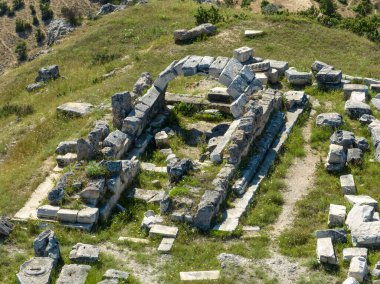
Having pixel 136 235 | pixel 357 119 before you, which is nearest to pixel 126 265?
pixel 136 235

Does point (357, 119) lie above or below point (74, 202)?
below

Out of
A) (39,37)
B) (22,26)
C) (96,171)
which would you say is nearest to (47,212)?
(96,171)

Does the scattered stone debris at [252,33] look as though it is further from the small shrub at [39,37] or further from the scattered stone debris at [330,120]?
the small shrub at [39,37]

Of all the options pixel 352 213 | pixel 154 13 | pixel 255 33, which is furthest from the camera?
pixel 154 13

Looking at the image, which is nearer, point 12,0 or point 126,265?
point 126,265

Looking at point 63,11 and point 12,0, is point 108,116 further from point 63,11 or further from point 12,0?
point 12,0

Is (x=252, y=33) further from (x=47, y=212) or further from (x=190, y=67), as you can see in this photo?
(x=47, y=212)

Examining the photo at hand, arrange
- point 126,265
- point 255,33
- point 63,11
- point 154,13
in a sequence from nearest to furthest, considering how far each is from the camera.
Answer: point 126,265, point 255,33, point 154,13, point 63,11
